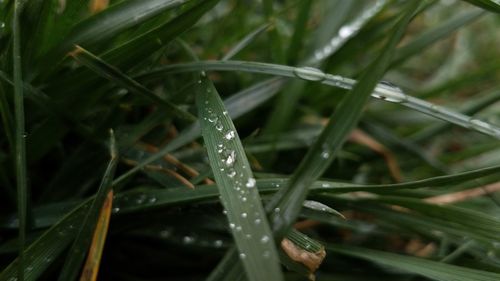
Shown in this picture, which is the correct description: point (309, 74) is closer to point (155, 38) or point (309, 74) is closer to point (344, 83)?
point (344, 83)

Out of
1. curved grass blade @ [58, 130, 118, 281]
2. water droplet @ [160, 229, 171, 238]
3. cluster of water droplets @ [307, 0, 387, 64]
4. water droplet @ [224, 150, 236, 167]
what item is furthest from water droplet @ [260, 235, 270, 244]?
cluster of water droplets @ [307, 0, 387, 64]

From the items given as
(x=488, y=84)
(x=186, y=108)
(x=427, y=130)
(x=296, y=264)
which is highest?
(x=488, y=84)

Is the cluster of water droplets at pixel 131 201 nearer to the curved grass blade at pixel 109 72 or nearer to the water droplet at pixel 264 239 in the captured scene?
the curved grass blade at pixel 109 72

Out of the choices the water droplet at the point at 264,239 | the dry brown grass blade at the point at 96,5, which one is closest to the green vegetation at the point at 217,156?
the water droplet at the point at 264,239

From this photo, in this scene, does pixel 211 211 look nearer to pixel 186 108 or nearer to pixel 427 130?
pixel 186 108

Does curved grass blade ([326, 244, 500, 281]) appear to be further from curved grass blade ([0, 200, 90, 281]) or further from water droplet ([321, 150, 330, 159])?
curved grass blade ([0, 200, 90, 281])

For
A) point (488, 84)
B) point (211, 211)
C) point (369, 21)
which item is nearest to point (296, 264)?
point (211, 211)

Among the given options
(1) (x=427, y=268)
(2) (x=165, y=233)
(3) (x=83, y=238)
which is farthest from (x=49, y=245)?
(1) (x=427, y=268)

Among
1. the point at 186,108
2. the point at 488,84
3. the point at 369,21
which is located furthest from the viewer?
the point at 488,84
